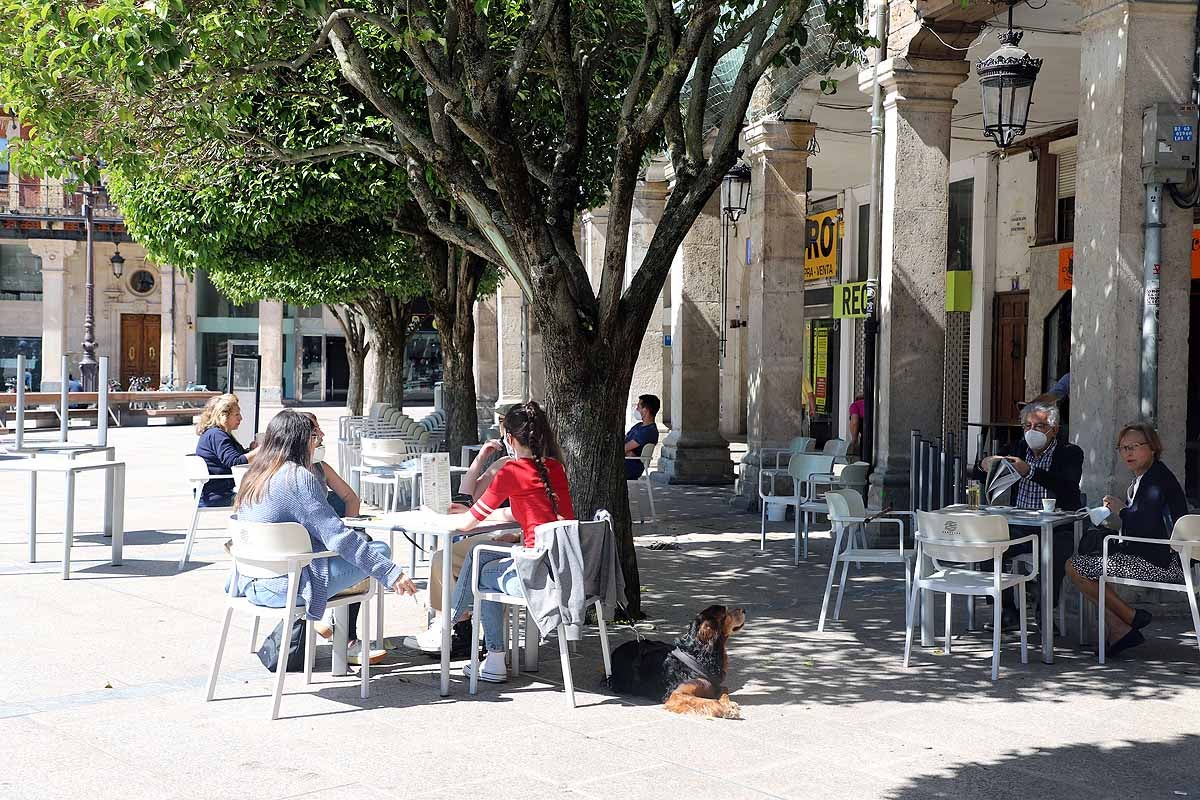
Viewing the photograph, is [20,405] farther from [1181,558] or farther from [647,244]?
[1181,558]

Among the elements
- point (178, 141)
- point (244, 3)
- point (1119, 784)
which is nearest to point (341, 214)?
point (178, 141)

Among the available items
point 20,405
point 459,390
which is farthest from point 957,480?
point 20,405

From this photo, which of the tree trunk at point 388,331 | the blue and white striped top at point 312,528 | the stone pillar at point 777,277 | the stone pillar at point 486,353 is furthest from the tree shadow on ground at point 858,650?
the stone pillar at point 486,353

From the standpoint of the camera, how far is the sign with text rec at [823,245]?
2295 cm

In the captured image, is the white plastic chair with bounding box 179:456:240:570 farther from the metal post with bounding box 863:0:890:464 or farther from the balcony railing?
the balcony railing

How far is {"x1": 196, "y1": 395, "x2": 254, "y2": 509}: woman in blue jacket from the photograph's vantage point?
967cm

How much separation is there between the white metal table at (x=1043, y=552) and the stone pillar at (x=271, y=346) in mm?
36808

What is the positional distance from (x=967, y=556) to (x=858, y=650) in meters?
0.90

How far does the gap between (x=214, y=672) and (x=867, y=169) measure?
16.5m

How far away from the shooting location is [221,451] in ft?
32.0

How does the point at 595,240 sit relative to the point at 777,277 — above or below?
above

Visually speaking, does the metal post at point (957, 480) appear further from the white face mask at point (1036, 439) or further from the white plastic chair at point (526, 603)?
the white plastic chair at point (526, 603)

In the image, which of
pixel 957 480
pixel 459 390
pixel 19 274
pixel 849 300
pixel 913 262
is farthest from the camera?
pixel 19 274

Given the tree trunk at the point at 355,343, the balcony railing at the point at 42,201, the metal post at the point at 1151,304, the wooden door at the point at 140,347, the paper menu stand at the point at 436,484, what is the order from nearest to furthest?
the paper menu stand at the point at 436,484 < the metal post at the point at 1151,304 < the tree trunk at the point at 355,343 < the balcony railing at the point at 42,201 < the wooden door at the point at 140,347
